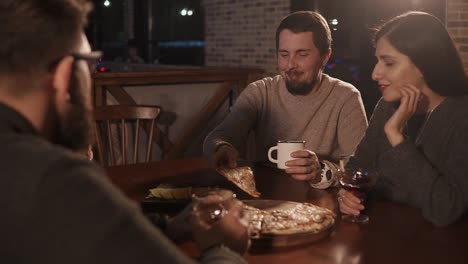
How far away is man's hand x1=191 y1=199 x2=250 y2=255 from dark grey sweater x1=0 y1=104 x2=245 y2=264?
1.17 ft

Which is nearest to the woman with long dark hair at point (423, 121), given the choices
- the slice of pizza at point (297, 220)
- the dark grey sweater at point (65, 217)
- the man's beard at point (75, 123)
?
the slice of pizza at point (297, 220)

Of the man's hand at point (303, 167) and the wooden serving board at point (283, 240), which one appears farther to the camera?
the man's hand at point (303, 167)

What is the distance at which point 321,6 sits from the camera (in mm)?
6465

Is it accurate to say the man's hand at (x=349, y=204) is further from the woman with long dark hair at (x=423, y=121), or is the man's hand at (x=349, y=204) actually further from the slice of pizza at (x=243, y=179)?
the slice of pizza at (x=243, y=179)

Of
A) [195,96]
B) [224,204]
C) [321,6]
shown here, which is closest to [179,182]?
[224,204]

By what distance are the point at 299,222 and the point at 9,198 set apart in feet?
2.85

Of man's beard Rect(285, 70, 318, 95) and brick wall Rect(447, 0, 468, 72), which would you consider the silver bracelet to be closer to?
man's beard Rect(285, 70, 318, 95)

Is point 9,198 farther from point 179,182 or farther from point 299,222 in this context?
point 179,182

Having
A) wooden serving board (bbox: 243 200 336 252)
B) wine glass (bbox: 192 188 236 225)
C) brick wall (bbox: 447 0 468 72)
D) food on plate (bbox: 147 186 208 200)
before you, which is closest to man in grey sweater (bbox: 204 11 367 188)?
food on plate (bbox: 147 186 208 200)

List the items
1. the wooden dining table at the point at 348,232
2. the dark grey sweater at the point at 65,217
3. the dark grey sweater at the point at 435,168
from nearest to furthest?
the dark grey sweater at the point at 65,217, the wooden dining table at the point at 348,232, the dark grey sweater at the point at 435,168

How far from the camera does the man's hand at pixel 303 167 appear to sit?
6.73 ft

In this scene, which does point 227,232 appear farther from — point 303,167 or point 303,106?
point 303,106

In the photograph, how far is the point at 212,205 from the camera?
1262mm

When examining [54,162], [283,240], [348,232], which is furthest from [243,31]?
[54,162]
